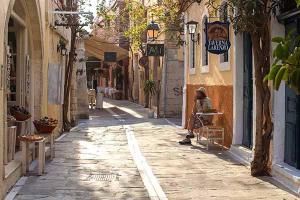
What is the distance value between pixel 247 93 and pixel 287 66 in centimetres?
850

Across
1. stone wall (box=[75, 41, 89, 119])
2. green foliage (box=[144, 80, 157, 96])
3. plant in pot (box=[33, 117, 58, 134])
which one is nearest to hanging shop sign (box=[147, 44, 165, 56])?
stone wall (box=[75, 41, 89, 119])

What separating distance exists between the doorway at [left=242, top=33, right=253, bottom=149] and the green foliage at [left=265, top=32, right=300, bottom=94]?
8.07 meters

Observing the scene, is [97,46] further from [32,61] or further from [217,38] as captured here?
[217,38]

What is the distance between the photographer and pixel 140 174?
30.1 ft

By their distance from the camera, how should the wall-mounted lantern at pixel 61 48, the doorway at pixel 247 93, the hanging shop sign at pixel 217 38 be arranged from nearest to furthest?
the doorway at pixel 247 93
the hanging shop sign at pixel 217 38
the wall-mounted lantern at pixel 61 48

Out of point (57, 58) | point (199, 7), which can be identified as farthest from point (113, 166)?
point (199, 7)

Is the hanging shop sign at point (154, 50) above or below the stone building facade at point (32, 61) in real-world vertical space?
above

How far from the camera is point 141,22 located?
84.9 feet

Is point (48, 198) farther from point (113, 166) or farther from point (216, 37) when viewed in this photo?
point (216, 37)

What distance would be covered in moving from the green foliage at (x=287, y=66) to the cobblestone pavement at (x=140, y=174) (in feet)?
14.9

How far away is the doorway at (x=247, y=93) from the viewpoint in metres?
11.0

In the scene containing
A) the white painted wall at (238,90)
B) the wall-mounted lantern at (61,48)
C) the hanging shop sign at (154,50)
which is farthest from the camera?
the hanging shop sign at (154,50)

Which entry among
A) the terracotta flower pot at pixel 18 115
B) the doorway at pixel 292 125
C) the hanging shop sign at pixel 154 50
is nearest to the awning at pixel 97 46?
the hanging shop sign at pixel 154 50

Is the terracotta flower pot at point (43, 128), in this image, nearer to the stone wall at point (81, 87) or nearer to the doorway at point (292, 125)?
the doorway at point (292, 125)
